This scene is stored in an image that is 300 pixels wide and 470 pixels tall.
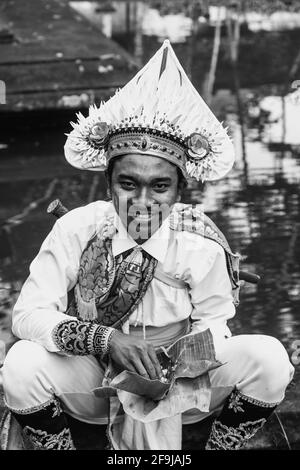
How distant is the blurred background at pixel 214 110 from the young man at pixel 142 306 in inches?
24.7

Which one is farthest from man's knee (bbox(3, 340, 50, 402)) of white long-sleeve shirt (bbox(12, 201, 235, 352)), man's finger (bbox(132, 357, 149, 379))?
man's finger (bbox(132, 357, 149, 379))

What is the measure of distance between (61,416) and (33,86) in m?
4.69

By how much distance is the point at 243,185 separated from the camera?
6367 millimetres

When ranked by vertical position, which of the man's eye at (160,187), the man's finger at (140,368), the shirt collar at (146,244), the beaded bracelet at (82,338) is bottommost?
the man's finger at (140,368)

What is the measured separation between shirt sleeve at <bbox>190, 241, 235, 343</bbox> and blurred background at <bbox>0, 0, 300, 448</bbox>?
0.62 m

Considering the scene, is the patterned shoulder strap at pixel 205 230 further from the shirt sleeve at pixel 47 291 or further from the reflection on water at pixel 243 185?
the reflection on water at pixel 243 185

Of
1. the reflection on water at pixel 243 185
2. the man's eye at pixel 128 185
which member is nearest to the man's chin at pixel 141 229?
the man's eye at pixel 128 185

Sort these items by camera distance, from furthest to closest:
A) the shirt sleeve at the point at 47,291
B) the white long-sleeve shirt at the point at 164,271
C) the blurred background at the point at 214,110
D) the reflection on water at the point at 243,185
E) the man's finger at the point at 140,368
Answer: the blurred background at the point at 214,110 → the reflection on water at the point at 243,185 → the white long-sleeve shirt at the point at 164,271 → the shirt sleeve at the point at 47,291 → the man's finger at the point at 140,368

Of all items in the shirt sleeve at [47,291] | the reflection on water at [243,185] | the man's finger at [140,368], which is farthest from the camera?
the reflection on water at [243,185]

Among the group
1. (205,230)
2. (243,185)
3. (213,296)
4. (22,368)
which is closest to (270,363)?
(213,296)

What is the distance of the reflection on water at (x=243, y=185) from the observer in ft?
16.1
